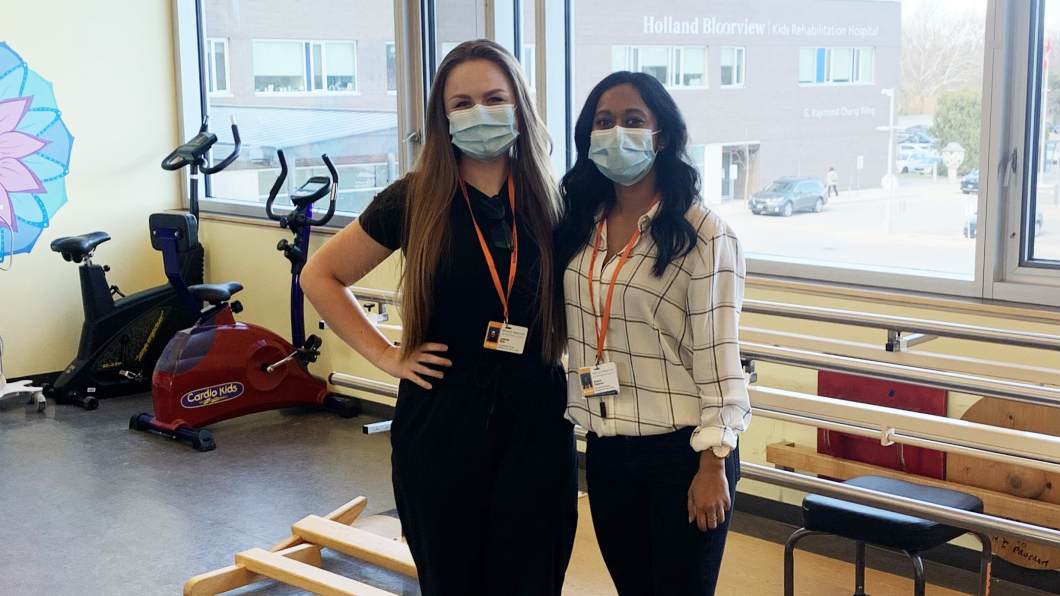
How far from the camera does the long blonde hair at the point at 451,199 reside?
1.91 m

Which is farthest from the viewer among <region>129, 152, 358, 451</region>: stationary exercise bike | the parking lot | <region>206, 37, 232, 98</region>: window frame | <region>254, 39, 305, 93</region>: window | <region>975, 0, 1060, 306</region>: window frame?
<region>206, 37, 232, 98</region>: window frame

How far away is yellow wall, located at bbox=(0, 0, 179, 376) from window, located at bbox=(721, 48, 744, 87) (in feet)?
13.8

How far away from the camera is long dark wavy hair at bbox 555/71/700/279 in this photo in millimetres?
1761

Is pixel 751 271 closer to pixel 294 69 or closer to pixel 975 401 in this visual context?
pixel 975 401

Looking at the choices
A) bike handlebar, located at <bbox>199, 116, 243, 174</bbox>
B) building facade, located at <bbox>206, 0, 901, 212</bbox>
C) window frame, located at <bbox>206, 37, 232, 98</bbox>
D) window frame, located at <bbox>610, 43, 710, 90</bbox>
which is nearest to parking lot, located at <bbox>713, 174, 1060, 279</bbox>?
building facade, located at <bbox>206, 0, 901, 212</bbox>

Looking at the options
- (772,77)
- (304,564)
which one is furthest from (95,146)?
(772,77)

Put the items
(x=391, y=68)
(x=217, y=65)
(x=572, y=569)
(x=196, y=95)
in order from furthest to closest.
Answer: (x=196, y=95) → (x=217, y=65) → (x=391, y=68) → (x=572, y=569)

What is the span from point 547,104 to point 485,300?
8.70 ft

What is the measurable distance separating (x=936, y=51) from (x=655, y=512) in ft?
7.17

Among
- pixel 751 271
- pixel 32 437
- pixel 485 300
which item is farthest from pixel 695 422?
pixel 32 437

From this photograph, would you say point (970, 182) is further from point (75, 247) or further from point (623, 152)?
point (75, 247)

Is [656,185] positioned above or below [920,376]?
above

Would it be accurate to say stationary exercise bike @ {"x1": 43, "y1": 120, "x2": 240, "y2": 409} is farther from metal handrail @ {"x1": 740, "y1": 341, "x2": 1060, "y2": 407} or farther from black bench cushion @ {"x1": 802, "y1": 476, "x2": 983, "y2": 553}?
black bench cushion @ {"x1": 802, "y1": 476, "x2": 983, "y2": 553}

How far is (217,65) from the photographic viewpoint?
258 inches
